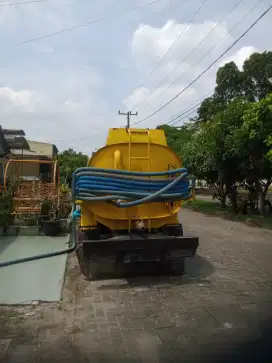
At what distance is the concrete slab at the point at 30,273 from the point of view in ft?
17.4

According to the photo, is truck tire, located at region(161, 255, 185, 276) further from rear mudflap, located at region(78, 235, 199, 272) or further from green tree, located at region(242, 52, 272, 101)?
green tree, located at region(242, 52, 272, 101)

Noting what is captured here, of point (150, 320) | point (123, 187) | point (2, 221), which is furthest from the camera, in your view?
point (2, 221)

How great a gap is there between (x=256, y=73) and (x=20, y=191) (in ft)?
74.6

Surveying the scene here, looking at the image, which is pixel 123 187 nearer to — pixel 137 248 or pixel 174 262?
pixel 137 248

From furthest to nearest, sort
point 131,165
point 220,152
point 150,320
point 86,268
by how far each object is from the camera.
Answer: point 220,152 → point 86,268 → point 131,165 → point 150,320

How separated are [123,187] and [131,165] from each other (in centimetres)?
59

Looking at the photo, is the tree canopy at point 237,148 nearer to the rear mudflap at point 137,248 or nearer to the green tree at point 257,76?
the rear mudflap at point 137,248

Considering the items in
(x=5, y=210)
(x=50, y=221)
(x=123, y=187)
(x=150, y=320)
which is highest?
(x=123, y=187)

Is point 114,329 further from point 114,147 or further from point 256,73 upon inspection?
point 256,73

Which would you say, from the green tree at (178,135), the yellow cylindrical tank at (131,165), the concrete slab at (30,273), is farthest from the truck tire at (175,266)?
the green tree at (178,135)

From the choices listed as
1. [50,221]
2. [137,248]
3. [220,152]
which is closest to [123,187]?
[137,248]

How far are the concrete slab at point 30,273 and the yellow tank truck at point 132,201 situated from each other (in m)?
0.62

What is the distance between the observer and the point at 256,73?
28125mm

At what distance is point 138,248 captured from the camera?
19.4ft
